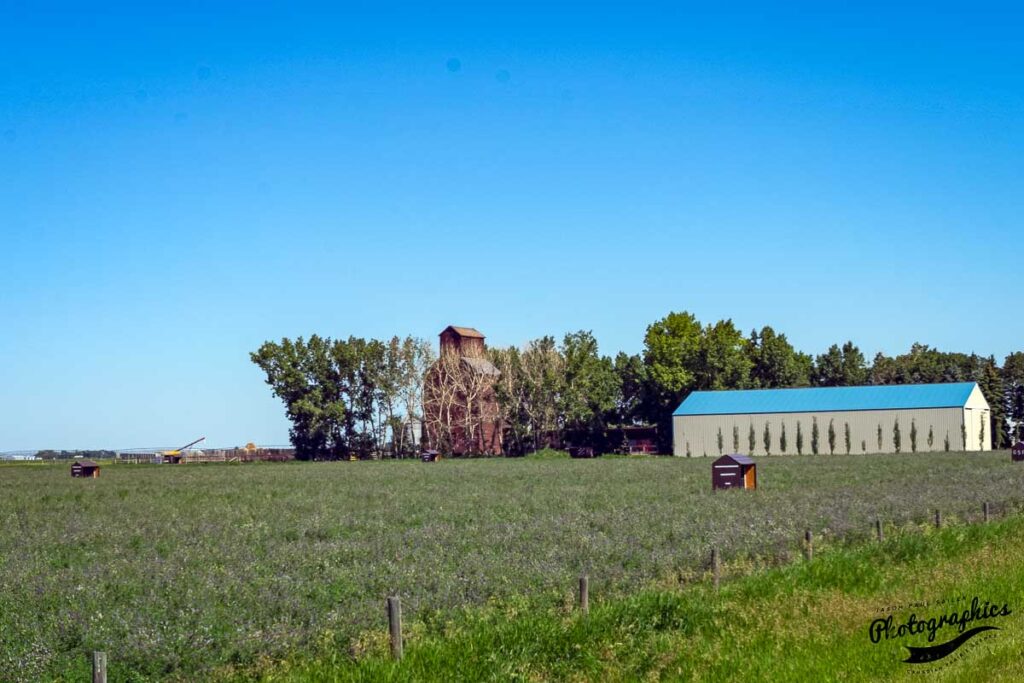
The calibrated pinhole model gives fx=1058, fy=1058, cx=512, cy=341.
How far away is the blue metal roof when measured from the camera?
298 ft

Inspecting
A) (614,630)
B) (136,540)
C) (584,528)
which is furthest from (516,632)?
(136,540)

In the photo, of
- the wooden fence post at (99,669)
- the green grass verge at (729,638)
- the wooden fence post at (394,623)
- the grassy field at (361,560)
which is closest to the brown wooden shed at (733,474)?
the grassy field at (361,560)

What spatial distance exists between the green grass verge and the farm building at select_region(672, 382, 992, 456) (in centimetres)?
7578

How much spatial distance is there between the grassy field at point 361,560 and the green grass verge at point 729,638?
0.10 meters

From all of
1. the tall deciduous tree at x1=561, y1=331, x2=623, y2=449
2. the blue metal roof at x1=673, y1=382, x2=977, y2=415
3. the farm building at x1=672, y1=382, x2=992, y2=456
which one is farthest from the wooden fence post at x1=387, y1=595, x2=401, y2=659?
the tall deciduous tree at x1=561, y1=331, x2=623, y2=449

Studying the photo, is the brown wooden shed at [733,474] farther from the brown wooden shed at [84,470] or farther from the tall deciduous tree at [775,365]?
the tall deciduous tree at [775,365]

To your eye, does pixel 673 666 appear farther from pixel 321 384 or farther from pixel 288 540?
pixel 321 384

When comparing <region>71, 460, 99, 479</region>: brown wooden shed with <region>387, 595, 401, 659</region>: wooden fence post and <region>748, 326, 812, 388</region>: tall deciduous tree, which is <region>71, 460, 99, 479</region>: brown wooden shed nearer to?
<region>387, 595, 401, 659</region>: wooden fence post

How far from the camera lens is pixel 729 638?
1423 centimetres

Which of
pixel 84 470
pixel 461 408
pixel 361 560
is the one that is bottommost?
pixel 84 470

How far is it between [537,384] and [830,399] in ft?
109

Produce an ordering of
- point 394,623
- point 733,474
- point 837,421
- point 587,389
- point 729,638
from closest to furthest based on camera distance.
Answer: point 394,623 → point 729,638 → point 733,474 → point 837,421 → point 587,389

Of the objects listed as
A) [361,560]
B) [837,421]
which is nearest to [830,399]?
[837,421]

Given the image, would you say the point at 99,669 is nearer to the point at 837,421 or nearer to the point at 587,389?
the point at 837,421
